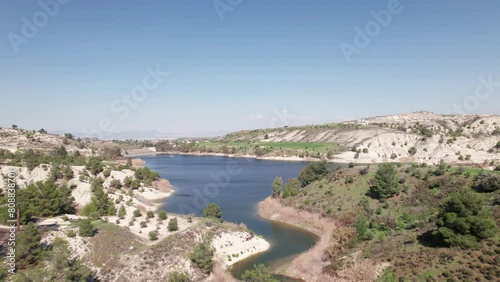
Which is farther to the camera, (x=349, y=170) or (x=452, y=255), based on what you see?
(x=349, y=170)

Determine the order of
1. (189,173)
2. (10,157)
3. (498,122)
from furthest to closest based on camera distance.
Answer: (498,122), (189,173), (10,157)

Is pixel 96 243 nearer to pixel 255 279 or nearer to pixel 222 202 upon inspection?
pixel 255 279

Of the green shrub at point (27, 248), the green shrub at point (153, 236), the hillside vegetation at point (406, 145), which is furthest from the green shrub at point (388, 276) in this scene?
the hillside vegetation at point (406, 145)

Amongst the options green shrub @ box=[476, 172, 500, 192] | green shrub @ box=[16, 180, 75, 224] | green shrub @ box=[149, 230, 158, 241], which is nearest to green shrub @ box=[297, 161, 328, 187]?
green shrub @ box=[476, 172, 500, 192]

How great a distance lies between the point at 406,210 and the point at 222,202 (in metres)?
36.6

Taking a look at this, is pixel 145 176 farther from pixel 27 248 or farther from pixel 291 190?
pixel 27 248

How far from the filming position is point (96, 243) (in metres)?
38.5

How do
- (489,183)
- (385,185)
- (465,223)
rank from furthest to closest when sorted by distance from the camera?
(385,185) → (489,183) → (465,223)

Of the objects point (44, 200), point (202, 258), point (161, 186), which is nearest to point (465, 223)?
point (202, 258)

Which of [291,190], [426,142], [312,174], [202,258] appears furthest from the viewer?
[426,142]

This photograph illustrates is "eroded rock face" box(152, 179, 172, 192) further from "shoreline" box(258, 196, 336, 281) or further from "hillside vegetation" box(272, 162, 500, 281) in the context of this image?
"hillside vegetation" box(272, 162, 500, 281)

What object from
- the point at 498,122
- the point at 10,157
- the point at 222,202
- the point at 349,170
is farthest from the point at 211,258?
the point at 498,122

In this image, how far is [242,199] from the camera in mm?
76812

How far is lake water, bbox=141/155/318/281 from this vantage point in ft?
150
